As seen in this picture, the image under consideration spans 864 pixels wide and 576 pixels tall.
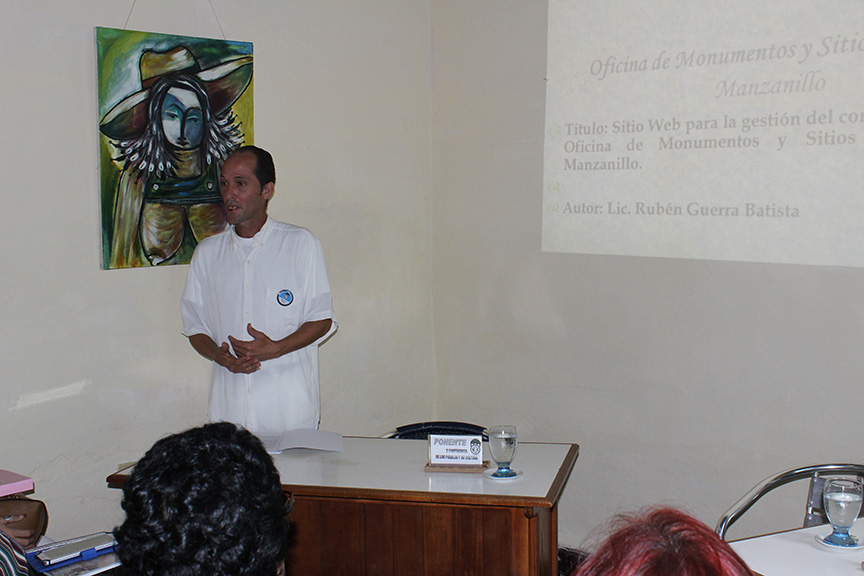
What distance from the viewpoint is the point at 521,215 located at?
4.04 metres

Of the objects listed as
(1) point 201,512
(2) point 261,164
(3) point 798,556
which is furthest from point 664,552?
(2) point 261,164

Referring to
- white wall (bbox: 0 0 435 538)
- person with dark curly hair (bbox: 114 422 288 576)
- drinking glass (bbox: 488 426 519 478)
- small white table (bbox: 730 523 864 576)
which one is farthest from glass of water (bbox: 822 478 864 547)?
white wall (bbox: 0 0 435 538)

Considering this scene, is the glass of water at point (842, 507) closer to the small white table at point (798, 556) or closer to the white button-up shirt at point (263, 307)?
the small white table at point (798, 556)

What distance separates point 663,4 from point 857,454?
1.96 m

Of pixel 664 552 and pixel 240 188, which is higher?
pixel 240 188

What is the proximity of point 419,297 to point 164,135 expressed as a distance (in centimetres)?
171

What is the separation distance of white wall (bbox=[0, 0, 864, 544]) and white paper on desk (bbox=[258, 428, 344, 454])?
0.85 m

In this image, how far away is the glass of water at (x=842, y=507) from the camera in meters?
1.78

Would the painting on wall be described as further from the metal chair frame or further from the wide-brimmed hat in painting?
the metal chair frame

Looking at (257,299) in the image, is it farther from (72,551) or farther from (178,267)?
(72,551)

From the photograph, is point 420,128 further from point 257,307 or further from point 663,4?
point 257,307

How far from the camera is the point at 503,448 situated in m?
2.26

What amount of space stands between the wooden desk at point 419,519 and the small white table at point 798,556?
1.66 feet

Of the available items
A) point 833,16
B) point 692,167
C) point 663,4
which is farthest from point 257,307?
point 833,16
